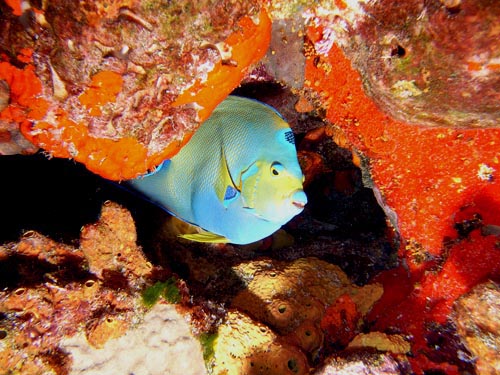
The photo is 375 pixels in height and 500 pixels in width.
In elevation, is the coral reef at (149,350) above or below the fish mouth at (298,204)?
below

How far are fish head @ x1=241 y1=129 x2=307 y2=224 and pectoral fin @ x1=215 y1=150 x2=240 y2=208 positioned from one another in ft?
0.36

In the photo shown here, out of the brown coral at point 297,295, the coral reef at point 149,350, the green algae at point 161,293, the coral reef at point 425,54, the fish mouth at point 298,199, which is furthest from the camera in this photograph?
the brown coral at point 297,295

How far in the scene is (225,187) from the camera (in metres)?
1.99

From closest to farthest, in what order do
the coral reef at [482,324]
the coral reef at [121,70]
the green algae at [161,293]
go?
the coral reef at [121,70] < the coral reef at [482,324] < the green algae at [161,293]

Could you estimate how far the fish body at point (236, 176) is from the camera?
1.72m

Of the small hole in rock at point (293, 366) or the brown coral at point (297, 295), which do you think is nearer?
the small hole in rock at point (293, 366)

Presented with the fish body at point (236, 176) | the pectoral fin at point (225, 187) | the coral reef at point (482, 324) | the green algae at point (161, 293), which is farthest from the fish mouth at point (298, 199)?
the coral reef at point (482, 324)

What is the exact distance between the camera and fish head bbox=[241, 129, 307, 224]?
1.68 meters

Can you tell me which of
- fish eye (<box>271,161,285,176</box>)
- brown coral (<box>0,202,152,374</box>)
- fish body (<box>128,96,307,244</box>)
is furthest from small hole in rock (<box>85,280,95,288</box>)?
fish eye (<box>271,161,285,176</box>)

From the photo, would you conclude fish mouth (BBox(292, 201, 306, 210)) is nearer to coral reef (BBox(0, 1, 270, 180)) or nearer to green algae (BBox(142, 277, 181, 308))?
coral reef (BBox(0, 1, 270, 180))

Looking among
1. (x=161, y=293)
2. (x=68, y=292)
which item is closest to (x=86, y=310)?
(x=68, y=292)

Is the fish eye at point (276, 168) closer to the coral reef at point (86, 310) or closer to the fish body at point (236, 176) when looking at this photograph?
the fish body at point (236, 176)

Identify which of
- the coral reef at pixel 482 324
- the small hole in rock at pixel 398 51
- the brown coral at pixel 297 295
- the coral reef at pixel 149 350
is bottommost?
the coral reef at pixel 149 350

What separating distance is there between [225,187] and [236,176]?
0.13m
